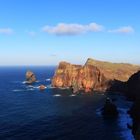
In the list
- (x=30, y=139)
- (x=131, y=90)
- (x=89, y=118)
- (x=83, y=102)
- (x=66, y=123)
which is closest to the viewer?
(x=30, y=139)

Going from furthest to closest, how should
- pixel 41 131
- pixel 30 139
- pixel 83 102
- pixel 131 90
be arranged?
1. pixel 131 90
2. pixel 83 102
3. pixel 41 131
4. pixel 30 139

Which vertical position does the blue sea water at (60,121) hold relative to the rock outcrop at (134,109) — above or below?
below

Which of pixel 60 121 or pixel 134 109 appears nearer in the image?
pixel 60 121

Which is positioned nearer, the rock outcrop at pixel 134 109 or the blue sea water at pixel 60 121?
the blue sea water at pixel 60 121

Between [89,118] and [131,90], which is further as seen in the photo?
[131,90]

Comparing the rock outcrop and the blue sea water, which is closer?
the blue sea water

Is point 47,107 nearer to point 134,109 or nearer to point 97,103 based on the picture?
point 97,103

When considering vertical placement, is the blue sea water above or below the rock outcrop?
below

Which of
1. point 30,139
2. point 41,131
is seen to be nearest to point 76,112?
point 41,131

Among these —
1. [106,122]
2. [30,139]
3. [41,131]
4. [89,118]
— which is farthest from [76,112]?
[30,139]

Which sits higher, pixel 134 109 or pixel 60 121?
pixel 134 109
